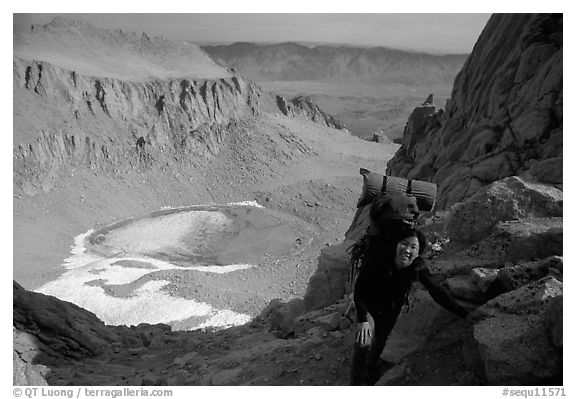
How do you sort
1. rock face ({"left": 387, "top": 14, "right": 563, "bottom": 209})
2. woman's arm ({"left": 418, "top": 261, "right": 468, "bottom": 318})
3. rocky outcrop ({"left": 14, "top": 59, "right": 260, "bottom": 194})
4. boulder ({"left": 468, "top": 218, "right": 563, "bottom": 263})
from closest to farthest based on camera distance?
woman's arm ({"left": 418, "top": 261, "right": 468, "bottom": 318}), boulder ({"left": 468, "top": 218, "right": 563, "bottom": 263}), rock face ({"left": 387, "top": 14, "right": 563, "bottom": 209}), rocky outcrop ({"left": 14, "top": 59, "right": 260, "bottom": 194})

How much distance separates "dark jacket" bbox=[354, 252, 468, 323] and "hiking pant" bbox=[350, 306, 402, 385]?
0.10 meters

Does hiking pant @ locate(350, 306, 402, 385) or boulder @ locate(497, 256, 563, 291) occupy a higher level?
boulder @ locate(497, 256, 563, 291)

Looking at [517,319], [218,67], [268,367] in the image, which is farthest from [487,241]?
[218,67]

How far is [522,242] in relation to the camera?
8695 millimetres

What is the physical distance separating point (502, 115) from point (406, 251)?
1388cm

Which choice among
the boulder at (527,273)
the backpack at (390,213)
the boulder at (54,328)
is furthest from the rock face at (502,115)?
the boulder at (54,328)

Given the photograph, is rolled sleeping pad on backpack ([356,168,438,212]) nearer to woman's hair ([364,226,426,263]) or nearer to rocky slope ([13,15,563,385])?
woman's hair ([364,226,426,263])

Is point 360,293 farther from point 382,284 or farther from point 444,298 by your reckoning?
point 444,298

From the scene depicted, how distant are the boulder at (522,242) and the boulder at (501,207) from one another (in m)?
0.39

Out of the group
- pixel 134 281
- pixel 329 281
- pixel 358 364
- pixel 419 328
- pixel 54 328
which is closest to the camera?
pixel 358 364

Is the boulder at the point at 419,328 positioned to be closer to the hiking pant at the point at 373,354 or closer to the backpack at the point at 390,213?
the hiking pant at the point at 373,354

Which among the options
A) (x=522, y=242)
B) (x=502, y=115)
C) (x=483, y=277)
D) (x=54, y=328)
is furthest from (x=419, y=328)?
(x=502, y=115)

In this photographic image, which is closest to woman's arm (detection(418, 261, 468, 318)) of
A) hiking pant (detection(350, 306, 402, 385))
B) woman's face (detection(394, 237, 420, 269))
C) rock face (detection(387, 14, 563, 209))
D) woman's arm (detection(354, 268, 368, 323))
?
hiking pant (detection(350, 306, 402, 385))

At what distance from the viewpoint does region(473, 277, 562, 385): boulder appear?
6680 millimetres
